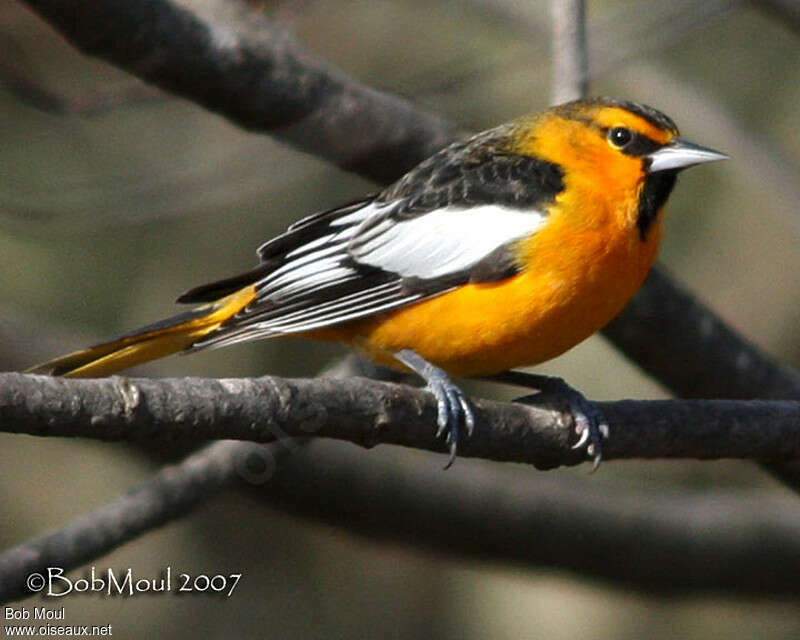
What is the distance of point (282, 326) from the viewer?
4.08 meters

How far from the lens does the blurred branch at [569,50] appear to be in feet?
15.2

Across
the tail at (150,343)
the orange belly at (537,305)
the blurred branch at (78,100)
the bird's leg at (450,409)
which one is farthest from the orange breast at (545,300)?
the blurred branch at (78,100)

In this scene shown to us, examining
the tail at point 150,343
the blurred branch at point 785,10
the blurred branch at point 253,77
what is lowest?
the tail at point 150,343

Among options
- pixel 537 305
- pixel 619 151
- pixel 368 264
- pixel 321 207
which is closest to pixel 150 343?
pixel 368 264

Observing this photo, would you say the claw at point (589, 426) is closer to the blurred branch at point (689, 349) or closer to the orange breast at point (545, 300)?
the orange breast at point (545, 300)

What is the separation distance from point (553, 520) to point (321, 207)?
220cm

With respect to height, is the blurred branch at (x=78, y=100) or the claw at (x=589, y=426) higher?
the blurred branch at (x=78, y=100)

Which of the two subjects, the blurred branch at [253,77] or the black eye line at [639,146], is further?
the black eye line at [639,146]

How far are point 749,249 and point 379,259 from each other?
291cm

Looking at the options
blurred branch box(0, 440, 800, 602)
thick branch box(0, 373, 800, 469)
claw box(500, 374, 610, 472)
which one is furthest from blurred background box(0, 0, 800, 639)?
thick branch box(0, 373, 800, 469)

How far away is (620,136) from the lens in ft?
14.2

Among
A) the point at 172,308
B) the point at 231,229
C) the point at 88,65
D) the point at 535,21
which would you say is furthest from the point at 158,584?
the point at 535,21

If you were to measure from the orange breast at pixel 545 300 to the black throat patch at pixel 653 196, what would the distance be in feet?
0.11

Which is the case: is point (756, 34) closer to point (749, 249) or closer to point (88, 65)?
point (749, 249)
